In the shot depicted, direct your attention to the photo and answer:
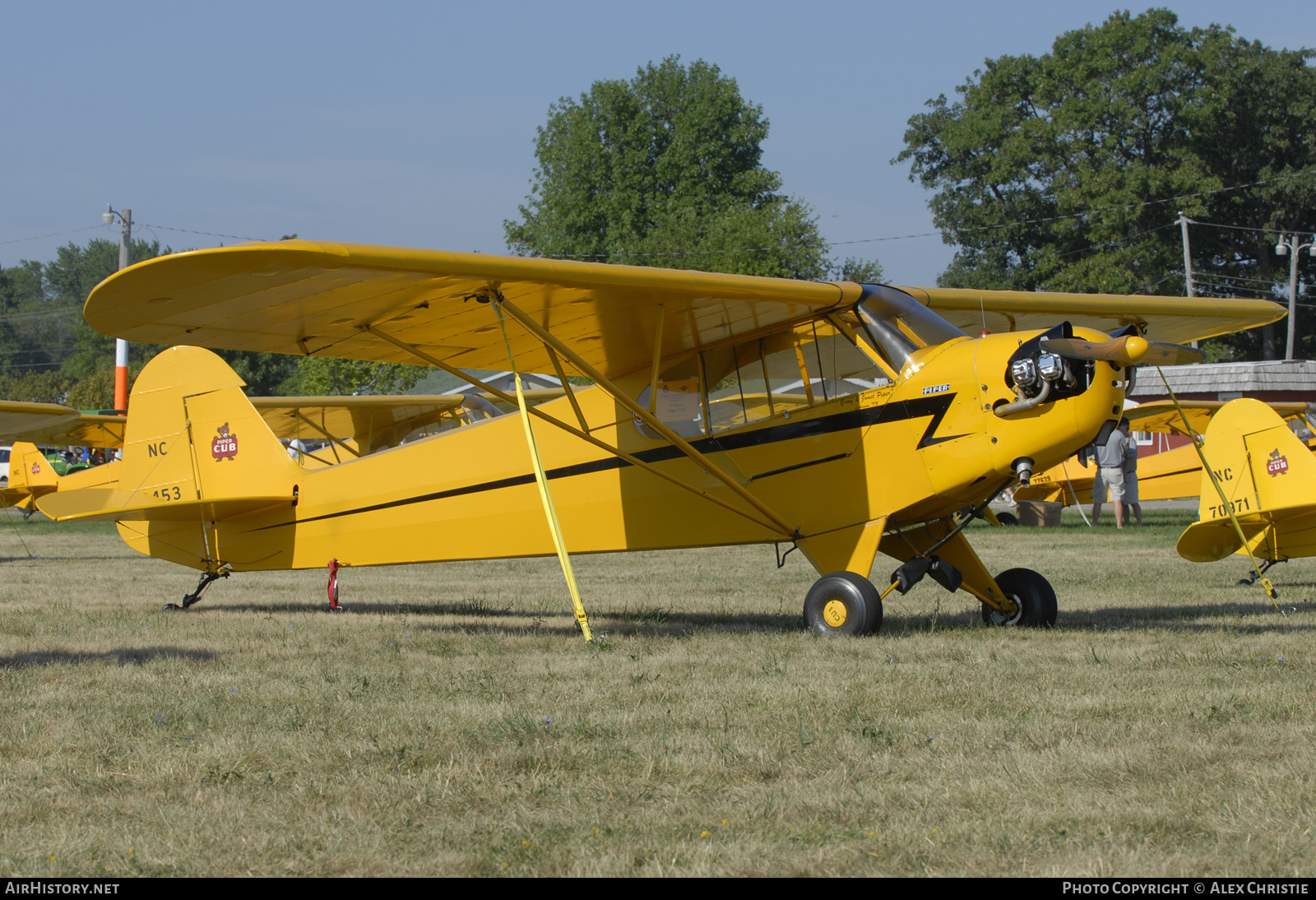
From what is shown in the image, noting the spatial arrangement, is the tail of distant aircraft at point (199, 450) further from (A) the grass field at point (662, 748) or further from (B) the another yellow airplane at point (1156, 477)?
(B) the another yellow airplane at point (1156, 477)

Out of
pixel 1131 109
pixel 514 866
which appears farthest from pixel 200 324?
pixel 1131 109

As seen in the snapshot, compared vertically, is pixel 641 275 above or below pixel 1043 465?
above

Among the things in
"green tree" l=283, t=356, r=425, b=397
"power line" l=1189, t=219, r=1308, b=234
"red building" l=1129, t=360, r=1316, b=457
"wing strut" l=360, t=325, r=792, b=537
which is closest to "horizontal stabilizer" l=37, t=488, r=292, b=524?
"wing strut" l=360, t=325, r=792, b=537

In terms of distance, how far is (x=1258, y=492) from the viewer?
9.99 metres

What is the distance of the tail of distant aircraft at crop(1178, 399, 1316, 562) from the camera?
9.79m

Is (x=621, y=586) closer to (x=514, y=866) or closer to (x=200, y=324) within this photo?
(x=200, y=324)

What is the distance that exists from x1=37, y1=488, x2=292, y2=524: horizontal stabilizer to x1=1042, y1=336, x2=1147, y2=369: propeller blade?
6.73 metres

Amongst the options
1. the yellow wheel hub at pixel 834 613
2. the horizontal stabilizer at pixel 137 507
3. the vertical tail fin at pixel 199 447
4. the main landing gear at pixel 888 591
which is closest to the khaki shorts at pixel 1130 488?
the main landing gear at pixel 888 591

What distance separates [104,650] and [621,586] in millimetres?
5842

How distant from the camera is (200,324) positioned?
7.07 metres

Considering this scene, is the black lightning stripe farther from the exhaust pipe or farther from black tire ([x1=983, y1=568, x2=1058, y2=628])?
black tire ([x1=983, y1=568, x2=1058, y2=628])

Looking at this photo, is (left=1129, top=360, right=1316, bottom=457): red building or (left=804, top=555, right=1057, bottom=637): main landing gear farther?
(left=1129, top=360, right=1316, bottom=457): red building

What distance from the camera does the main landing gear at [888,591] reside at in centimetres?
720

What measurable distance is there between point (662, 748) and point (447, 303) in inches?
157
